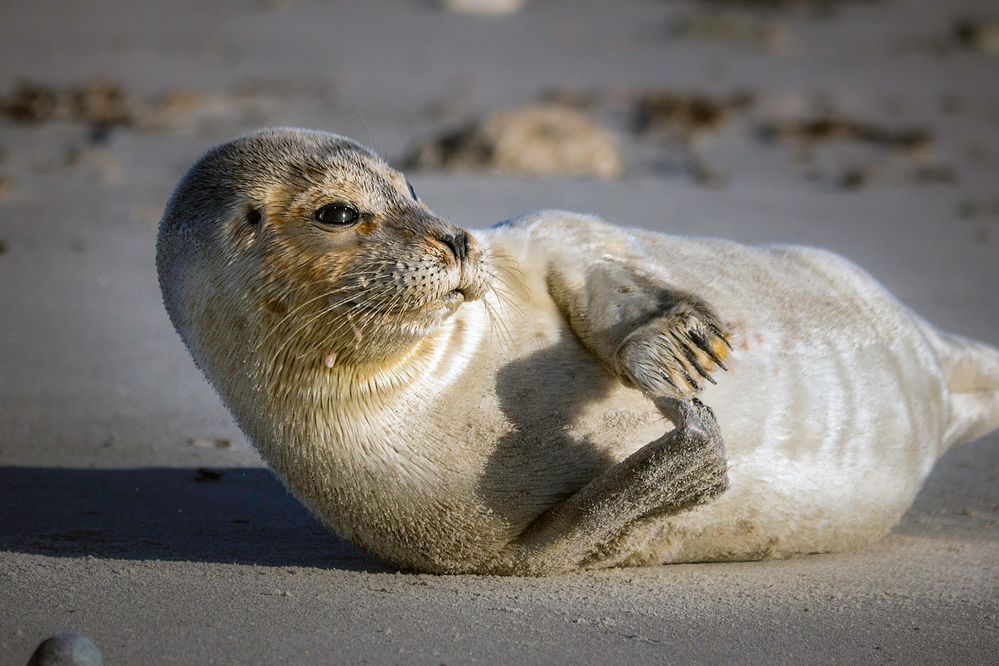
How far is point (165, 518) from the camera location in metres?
4.67

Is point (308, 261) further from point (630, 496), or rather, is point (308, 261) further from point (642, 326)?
point (630, 496)

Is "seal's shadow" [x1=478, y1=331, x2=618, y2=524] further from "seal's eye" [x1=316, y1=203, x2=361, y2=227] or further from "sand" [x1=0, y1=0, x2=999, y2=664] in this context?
"seal's eye" [x1=316, y1=203, x2=361, y2=227]

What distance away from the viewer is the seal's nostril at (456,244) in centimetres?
353

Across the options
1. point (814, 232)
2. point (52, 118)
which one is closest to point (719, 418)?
point (814, 232)

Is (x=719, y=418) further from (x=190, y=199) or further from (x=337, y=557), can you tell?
(x=190, y=199)

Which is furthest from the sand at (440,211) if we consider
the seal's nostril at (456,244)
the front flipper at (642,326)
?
the seal's nostril at (456,244)

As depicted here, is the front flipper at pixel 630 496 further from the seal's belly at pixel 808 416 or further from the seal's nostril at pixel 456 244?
the seal's nostril at pixel 456 244

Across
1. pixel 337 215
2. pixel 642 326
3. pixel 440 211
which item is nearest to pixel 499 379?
pixel 642 326

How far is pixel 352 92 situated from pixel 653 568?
1180cm

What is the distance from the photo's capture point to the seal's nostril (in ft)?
11.6

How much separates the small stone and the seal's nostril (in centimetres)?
125

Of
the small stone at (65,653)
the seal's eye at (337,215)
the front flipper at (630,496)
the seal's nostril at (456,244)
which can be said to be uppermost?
the seal's eye at (337,215)

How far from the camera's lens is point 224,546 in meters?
4.32

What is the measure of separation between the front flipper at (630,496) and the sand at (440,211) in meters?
0.08
